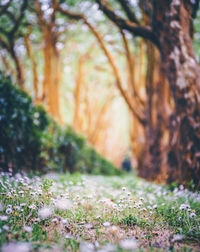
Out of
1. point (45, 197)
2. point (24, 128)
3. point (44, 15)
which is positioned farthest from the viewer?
point (44, 15)

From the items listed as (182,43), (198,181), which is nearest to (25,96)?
(182,43)

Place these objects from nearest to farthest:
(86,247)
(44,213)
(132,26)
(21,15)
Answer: (86,247) → (44,213) → (132,26) → (21,15)

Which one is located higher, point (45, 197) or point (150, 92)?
point (150, 92)

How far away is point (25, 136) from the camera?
15.5 ft

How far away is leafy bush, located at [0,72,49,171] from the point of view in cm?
408

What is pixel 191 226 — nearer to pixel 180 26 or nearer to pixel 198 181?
pixel 198 181

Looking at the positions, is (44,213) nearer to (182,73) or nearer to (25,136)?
(25,136)

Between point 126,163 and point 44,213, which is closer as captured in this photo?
point 44,213

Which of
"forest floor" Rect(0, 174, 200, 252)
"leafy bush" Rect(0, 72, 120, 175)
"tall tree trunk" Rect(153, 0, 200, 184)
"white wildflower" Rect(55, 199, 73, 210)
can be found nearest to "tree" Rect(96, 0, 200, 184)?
"tall tree trunk" Rect(153, 0, 200, 184)

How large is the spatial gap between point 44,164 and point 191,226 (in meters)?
4.03

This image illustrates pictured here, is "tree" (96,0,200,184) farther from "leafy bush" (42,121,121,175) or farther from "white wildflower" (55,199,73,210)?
"leafy bush" (42,121,121,175)

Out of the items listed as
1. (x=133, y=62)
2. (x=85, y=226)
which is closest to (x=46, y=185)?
(x=85, y=226)

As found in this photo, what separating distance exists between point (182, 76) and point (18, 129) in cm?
375

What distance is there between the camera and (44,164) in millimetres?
5355
